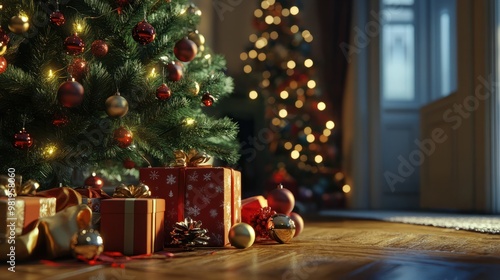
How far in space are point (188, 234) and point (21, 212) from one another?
45 centimetres

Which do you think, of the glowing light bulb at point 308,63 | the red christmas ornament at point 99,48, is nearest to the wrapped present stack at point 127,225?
the red christmas ornament at point 99,48

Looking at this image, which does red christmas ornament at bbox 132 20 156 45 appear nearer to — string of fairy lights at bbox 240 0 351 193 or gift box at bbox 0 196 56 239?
gift box at bbox 0 196 56 239

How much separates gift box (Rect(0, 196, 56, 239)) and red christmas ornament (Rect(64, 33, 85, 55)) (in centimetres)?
47

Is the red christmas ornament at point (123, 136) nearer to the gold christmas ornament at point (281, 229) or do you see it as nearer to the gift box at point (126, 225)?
the gift box at point (126, 225)

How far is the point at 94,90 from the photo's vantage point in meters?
1.85

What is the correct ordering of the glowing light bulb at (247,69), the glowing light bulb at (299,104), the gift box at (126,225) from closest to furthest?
the gift box at (126,225)
the glowing light bulb at (299,104)
the glowing light bulb at (247,69)

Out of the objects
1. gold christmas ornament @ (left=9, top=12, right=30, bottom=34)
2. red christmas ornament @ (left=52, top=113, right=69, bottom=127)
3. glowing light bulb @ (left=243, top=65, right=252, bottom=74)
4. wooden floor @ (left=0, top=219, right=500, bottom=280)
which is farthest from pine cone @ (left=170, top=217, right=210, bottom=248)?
glowing light bulb @ (left=243, top=65, right=252, bottom=74)

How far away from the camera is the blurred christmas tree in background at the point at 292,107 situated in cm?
545

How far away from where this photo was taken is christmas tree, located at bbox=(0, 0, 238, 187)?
1.77 m

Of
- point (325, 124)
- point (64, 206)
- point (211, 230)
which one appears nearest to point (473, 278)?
point (211, 230)

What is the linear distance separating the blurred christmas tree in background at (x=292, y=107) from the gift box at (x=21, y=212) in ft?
12.8

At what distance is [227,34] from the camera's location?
21.8 feet

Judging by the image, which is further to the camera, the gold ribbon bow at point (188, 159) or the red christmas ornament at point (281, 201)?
the red christmas ornament at point (281, 201)

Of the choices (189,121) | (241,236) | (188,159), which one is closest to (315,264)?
(241,236)
